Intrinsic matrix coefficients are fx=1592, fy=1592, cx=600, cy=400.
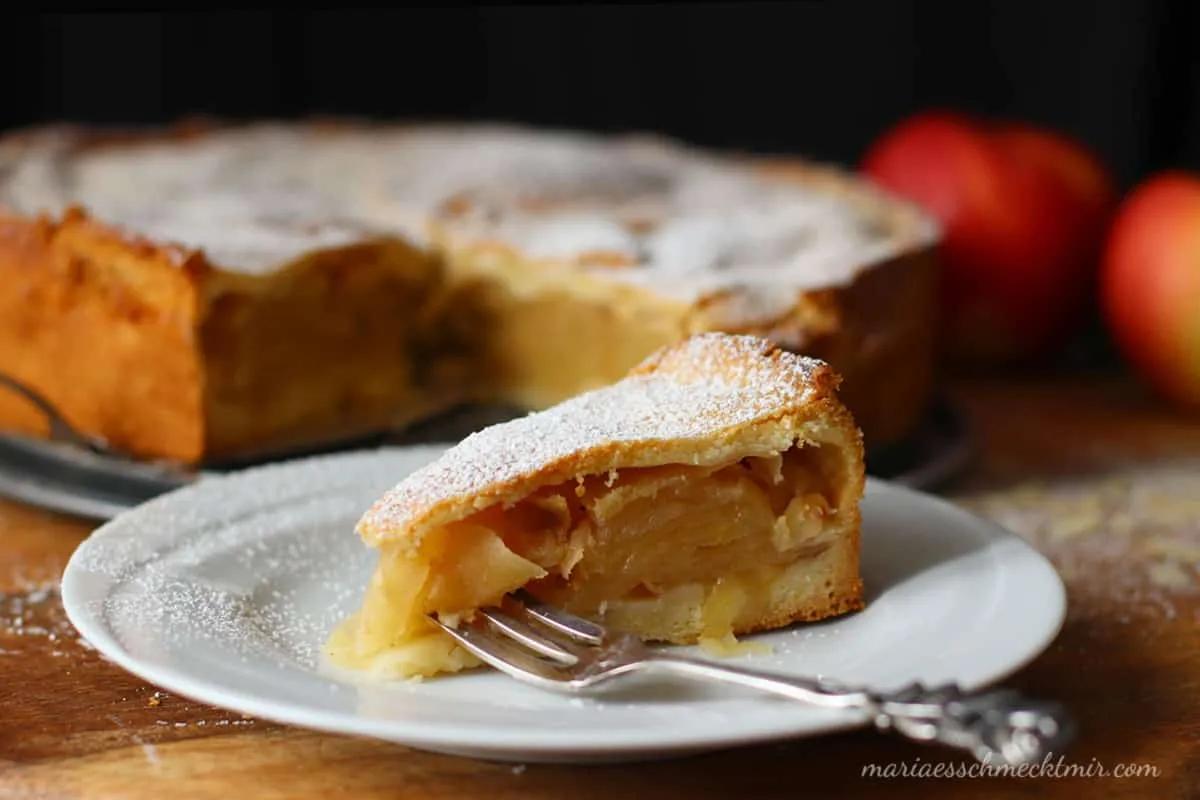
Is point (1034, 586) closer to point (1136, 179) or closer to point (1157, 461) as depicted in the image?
point (1157, 461)

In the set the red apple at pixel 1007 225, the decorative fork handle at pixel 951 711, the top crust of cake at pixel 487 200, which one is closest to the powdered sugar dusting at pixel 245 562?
the decorative fork handle at pixel 951 711

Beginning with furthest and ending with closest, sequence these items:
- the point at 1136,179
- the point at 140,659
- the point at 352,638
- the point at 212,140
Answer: the point at 1136,179 → the point at 212,140 → the point at 352,638 → the point at 140,659

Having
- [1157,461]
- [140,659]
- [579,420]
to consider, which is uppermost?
[579,420]

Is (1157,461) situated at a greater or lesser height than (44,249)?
lesser

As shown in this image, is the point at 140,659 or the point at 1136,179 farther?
the point at 1136,179

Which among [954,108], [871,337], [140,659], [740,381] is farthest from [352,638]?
[954,108]

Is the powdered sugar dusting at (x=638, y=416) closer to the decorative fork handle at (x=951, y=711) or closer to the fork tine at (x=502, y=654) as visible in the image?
the fork tine at (x=502, y=654)

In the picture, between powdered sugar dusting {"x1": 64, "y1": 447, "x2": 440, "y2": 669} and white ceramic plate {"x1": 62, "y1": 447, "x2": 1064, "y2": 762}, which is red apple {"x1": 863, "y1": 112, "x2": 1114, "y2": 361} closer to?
white ceramic plate {"x1": 62, "y1": 447, "x2": 1064, "y2": 762}
